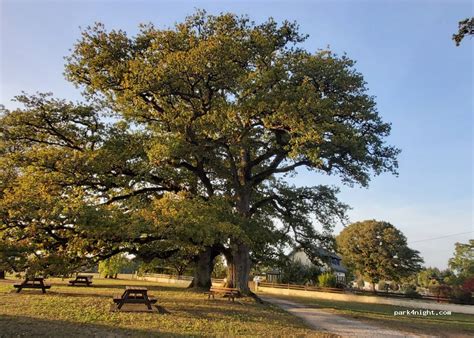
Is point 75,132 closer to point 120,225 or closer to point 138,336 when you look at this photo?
point 120,225

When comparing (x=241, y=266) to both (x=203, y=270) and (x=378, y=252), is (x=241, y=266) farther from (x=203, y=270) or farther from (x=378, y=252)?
(x=378, y=252)

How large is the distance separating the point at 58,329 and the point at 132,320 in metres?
2.37

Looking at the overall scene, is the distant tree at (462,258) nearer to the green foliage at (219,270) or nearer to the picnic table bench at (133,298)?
the green foliage at (219,270)

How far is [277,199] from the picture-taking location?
23.2 m

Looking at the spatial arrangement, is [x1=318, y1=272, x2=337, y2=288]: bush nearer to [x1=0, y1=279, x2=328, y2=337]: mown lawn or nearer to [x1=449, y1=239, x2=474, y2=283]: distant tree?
[x1=0, y1=279, x2=328, y2=337]: mown lawn

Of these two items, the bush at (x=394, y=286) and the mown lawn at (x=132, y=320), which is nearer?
the mown lawn at (x=132, y=320)

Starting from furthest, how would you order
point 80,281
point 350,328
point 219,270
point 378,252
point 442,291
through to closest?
1. point 219,270
2. point 378,252
3. point 442,291
4. point 80,281
5. point 350,328

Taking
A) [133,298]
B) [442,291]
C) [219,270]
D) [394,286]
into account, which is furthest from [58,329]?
[394,286]

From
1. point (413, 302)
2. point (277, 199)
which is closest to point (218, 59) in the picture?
point (277, 199)

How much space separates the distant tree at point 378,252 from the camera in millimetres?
45906

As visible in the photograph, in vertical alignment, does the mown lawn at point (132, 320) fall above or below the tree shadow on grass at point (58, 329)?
above

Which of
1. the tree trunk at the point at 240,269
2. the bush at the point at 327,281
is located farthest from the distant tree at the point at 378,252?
the tree trunk at the point at 240,269

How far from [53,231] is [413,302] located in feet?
80.1

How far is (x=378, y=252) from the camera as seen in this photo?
46.9 meters
